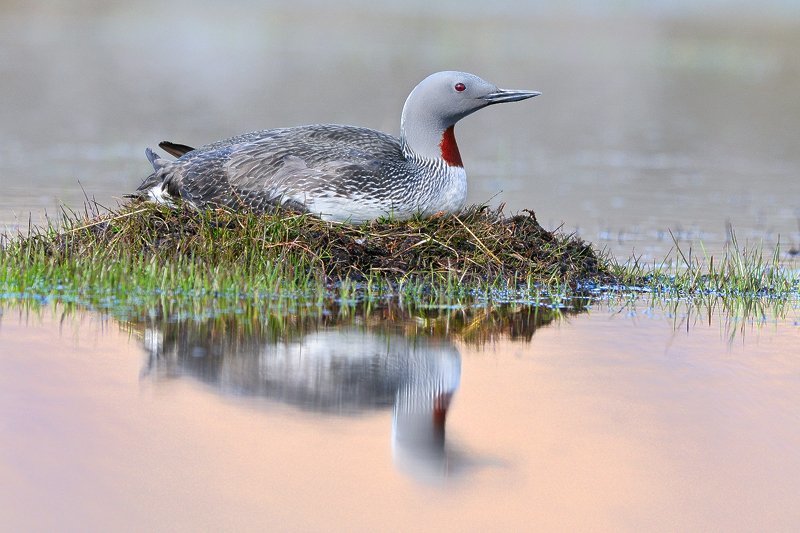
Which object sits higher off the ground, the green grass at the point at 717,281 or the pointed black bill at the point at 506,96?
the pointed black bill at the point at 506,96

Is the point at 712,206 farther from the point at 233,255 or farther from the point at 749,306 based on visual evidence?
the point at 233,255

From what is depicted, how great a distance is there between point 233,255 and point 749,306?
3.20 metres

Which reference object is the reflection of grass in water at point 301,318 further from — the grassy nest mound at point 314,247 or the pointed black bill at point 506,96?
the pointed black bill at point 506,96

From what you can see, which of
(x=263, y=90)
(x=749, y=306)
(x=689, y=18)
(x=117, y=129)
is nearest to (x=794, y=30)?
(x=689, y=18)

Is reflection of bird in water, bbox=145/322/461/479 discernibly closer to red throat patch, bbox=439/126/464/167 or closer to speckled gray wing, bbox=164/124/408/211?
speckled gray wing, bbox=164/124/408/211

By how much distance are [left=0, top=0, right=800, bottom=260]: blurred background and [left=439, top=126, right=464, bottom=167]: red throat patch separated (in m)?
2.00

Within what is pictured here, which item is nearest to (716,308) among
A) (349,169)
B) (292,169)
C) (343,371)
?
(349,169)

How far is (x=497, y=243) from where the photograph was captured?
30.8ft

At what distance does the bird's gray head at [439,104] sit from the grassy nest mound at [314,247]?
→ 1.99 feet

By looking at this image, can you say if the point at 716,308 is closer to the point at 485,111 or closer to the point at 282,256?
the point at 282,256

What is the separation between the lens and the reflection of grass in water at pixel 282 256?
337 inches

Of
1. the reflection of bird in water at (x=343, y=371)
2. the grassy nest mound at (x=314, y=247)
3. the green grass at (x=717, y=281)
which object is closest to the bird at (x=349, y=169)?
the grassy nest mound at (x=314, y=247)

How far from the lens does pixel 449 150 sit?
9938mm

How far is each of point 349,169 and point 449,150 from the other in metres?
0.83
